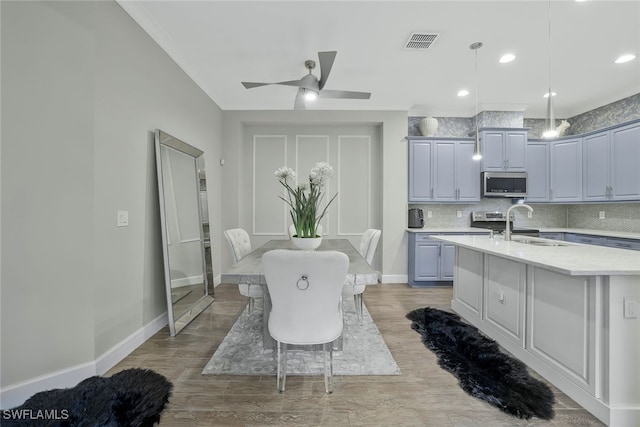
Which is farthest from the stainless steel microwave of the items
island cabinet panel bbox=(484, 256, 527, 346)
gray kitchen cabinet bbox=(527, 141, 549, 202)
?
island cabinet panel bbox=(484, 256, 527, 346)

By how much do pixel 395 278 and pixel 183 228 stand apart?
325cm

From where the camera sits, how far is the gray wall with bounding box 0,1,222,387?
1.62 m

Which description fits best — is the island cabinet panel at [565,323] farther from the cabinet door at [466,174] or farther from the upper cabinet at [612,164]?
the upper cabinet at [612,164]

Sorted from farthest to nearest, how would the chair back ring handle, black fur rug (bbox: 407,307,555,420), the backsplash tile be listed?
the backsplash tile
black fur rug (bbox: 407,307,555,420)
the chair back ring handle

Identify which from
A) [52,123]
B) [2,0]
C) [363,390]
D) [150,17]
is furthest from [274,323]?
[150,17]

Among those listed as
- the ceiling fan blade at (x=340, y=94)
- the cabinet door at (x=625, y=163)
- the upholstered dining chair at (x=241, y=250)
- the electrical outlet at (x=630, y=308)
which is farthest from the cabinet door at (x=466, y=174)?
the upholstered dining chair at (x=241, y=250)

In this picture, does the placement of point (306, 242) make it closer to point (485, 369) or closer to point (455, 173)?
point (485, 369)

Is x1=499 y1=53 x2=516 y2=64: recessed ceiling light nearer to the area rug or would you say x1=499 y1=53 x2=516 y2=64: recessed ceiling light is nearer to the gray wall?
the area rug

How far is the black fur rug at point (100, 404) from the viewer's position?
1.42 metres

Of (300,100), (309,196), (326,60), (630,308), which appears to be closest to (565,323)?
(630,308)

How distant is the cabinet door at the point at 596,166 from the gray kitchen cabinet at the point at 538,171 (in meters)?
0.46

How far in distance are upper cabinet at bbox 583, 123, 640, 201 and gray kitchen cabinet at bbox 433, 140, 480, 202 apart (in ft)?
5.11

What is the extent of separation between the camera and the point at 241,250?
292 cm

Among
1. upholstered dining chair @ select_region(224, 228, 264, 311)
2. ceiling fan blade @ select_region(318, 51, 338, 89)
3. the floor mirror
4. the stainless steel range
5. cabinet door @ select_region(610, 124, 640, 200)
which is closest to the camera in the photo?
ceiling fan blade @ select_region(318, 51, 338, 89)
